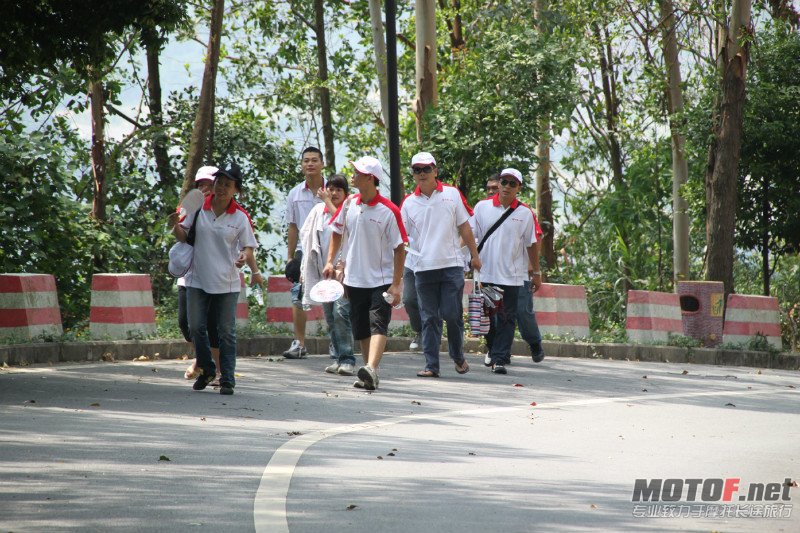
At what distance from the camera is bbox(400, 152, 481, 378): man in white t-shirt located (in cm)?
1347

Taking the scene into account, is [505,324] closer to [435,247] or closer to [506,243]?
[506,243]

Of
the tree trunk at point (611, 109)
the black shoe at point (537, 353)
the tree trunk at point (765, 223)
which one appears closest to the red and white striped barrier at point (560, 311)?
the black shoe at point (537, 353)

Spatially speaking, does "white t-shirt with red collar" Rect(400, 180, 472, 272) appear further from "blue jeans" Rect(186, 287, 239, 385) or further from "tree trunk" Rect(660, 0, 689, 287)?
"tree trunk" Rect(660, 0, 689, 287)

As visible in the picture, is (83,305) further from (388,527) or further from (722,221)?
(388,527)

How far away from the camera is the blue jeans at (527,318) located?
593 inches

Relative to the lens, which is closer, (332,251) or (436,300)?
(332,251)

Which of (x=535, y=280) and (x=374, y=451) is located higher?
(x=535, y=280)

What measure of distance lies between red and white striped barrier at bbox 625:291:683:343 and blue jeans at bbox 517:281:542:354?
368cm

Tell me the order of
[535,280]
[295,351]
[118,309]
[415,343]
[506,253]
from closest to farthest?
[506,253] → [535,280] → [118,309] → [295,351] → [415,343]

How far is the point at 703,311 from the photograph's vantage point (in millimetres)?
19156

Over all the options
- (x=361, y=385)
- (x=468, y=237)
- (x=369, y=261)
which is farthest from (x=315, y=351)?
(x=361, y=385)
